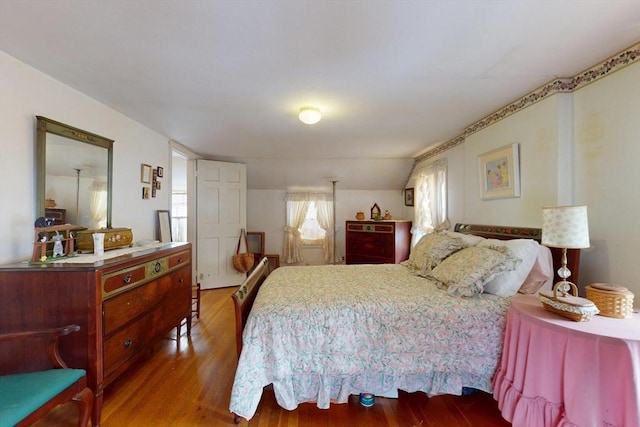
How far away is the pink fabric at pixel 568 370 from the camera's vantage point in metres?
1.15

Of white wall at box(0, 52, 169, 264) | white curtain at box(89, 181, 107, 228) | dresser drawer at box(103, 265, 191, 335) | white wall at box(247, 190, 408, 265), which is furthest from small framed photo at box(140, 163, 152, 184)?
white wall at box(247, 190, 408, 265)

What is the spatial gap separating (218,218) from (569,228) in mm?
4226

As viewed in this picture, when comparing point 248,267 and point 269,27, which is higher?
point 269,27

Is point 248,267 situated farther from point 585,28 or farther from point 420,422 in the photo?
point 585,28

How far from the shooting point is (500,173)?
2607mm

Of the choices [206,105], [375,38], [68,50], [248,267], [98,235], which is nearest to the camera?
[375,38]

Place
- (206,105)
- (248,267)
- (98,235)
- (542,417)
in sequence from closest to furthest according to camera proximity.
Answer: (542,417) < (98,235) < (206,105) < (248,267)

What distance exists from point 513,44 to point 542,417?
1.95 metres

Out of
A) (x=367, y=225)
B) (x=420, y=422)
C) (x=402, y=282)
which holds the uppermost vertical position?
(x=367, y=225)

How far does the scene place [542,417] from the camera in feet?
4.45

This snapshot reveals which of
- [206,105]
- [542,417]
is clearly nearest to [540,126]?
[542,417]

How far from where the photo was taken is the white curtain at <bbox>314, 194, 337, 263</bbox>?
5.47 metres

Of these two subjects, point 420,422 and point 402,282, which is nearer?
point 420,422

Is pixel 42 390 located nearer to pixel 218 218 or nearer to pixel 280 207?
pixel 218 218
